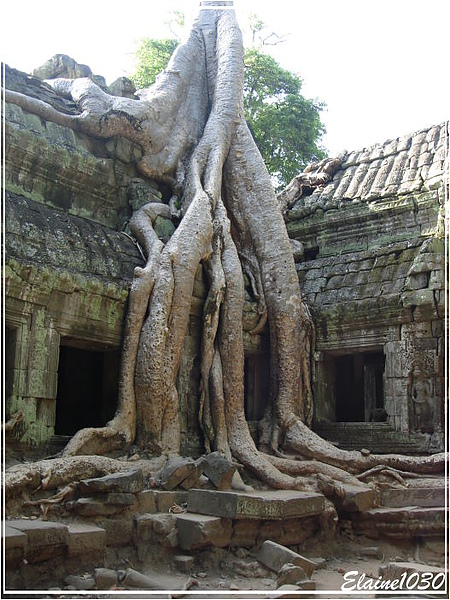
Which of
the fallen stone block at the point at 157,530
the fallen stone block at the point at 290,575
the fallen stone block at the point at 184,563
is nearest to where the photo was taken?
the fallen stone block at the point at 290,575

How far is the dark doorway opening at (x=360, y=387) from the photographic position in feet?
29.2

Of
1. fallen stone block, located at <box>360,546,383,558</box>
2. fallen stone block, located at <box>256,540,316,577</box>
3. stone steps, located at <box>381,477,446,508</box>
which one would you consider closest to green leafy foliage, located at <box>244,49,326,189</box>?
stone steps, located at <box>381,477,446,508</box>

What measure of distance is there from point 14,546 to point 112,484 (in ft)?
3.54

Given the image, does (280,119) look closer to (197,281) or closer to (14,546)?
(197,281)

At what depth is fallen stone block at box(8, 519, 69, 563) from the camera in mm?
4258

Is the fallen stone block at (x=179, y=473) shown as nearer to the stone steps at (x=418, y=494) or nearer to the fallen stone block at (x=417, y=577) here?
the fallen stone block at (x=417, y=577)

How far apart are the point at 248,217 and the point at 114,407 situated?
2999 mm

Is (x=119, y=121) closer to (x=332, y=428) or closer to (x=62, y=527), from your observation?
(x=332, y=428)

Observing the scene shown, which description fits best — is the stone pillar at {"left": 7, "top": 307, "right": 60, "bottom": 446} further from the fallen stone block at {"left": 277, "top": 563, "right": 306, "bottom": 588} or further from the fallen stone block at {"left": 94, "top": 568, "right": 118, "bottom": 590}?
the fallen stone block at {"left": 277, "top": 563, "right": 306, "bottom": 588}

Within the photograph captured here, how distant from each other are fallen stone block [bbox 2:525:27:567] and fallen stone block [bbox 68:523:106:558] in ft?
1.29

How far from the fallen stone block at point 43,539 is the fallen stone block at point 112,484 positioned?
2.03ft

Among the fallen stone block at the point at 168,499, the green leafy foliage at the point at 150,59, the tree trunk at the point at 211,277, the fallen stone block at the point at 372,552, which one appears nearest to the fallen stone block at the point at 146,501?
the fallen stone block at the point at 168,499

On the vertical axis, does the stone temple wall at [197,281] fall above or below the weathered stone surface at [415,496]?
above

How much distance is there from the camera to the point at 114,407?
6703 mm
